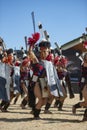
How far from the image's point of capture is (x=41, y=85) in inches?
341

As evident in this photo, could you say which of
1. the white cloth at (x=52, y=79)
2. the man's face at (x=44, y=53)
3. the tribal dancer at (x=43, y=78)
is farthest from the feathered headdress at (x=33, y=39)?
the white cloth at (x=52, y=79)

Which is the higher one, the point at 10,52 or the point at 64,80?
the point at 10,52

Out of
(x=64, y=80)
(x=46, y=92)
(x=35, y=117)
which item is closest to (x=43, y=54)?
(x=46, y=92)

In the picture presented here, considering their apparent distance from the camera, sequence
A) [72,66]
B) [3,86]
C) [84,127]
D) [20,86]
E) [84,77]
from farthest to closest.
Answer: [72,66]
[20,86]
[3,86]
[84,77]
[84,127]

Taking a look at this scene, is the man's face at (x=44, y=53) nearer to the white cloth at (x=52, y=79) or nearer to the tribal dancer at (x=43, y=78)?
the tribal dancer at (x=43, y=78)

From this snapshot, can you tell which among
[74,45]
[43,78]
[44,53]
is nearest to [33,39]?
[44,53]

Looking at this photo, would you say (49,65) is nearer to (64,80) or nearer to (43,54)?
(43,54)

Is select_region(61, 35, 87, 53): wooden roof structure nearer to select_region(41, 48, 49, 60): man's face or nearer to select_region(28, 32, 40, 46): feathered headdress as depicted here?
select_region(41, 48, 49, 60): man's face

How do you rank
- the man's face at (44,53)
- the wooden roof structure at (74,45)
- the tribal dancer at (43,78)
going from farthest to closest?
the wooden roof structure at (74,45), the man's face at (44,53), the tribal dancer at (43,78)

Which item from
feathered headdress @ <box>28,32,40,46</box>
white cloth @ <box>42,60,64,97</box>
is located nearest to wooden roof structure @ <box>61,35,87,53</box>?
white cloth @ <box>42,60,64,97</box>

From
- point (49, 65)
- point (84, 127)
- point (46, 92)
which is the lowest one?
point (84, 127)

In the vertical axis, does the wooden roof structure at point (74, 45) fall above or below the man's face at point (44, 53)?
above

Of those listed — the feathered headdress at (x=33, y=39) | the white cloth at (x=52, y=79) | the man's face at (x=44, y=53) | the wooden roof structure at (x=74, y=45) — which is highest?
the wooden roof structure at (x=74, y=45)

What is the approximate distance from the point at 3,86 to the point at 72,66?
18394 millimetres
